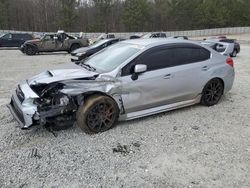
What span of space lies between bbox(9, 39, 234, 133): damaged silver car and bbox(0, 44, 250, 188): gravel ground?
313 mm

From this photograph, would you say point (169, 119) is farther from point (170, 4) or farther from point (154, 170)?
point (170, 4)

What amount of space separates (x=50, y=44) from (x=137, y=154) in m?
15.7

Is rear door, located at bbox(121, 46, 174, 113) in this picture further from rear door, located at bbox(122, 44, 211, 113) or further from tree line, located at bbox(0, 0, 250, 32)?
tree line, located at bbox(0, 0, 250, 32)

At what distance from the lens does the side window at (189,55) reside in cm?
521

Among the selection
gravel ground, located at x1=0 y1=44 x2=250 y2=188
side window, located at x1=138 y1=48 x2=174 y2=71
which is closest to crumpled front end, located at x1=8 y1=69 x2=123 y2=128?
gravel ground, located at x1=0 y1=44 x2=250 y2=188

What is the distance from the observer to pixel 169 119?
5.01 m

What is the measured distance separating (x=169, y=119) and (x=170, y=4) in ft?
179

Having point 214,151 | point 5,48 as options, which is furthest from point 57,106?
point 5,48

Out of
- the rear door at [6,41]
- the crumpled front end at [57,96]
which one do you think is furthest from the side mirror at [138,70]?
the rear door at [6,41]

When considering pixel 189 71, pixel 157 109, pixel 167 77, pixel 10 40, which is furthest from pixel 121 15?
pixel 157 109

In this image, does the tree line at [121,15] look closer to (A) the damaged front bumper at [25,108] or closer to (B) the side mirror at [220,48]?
Result: (B) the side mirror at [220,48]

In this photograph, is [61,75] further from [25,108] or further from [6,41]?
[6,41]

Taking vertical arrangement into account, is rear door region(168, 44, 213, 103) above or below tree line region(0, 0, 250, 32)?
below

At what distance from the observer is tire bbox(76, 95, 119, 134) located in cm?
425
